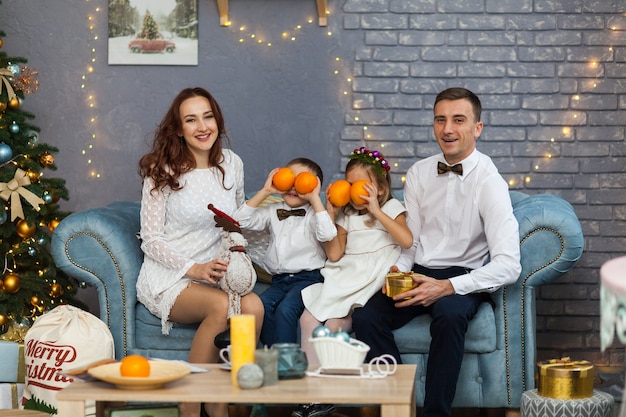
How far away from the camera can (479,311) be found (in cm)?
344

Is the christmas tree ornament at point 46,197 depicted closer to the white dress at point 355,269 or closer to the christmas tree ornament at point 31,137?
the christmas tree ornament at point 31,137

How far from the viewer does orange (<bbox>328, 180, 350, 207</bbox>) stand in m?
3.60

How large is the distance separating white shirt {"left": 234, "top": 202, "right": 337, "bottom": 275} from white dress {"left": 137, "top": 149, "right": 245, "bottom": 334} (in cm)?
9

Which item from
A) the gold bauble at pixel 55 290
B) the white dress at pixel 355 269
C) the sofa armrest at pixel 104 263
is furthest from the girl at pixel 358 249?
the gold bauble at pixel 55 290

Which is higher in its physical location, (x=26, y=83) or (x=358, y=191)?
(x=26, y=83)

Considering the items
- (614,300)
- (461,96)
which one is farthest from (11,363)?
(614,300)

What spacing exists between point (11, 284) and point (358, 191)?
5.30 feet

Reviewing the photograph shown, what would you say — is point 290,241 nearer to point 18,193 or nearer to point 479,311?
point 479,311

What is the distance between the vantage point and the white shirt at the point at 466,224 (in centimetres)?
337

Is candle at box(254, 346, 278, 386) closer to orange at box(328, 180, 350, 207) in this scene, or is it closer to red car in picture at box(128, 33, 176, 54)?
orange at box(328, 180, 350, 207)

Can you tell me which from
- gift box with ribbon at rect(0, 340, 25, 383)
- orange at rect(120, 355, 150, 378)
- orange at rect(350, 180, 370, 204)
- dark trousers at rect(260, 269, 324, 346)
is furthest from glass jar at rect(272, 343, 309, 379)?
gift box with ribbon at rect(0, 340, 25, 383)

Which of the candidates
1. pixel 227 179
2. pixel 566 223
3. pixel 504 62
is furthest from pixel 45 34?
pixel 566 223

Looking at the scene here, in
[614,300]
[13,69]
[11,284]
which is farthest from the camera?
[13,69]

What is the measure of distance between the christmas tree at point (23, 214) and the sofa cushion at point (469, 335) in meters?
1.68
